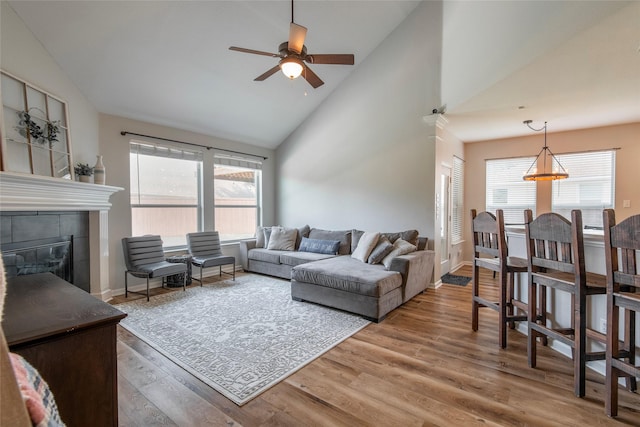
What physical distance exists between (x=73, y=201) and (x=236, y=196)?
117 inches

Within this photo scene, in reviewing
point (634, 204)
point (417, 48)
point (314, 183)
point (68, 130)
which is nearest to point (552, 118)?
point (634, 204)

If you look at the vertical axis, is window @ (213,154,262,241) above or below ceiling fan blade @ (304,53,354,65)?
below

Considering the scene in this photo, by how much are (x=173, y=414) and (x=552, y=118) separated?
599cm

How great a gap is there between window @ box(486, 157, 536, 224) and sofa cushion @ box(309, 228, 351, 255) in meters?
3.23

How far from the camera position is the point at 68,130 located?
3.46m

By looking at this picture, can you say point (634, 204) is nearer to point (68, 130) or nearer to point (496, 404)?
point (496, 404)

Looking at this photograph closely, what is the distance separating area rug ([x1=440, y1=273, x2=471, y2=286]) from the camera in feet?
16.0

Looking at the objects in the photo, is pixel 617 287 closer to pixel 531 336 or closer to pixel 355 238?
pixel 531 336

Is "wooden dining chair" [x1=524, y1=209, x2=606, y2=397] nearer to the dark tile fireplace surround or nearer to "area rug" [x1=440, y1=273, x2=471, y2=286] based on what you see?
"area rug" [x1=440, y1=273, x2=471, y2=286]

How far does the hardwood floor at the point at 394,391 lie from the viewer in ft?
5.97

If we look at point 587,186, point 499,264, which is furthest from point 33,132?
point 587,186

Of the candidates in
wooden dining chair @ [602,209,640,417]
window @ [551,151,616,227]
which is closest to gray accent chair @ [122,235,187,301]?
wooden dining chair @ [602,209,640,417]

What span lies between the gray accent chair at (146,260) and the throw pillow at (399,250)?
2.90 m

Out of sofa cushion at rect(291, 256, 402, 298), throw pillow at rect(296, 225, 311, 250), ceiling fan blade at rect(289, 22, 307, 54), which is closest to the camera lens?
ceiling fan blade at rect(289, 22, 307, 54)
